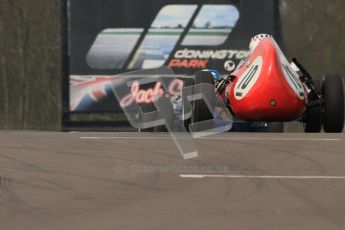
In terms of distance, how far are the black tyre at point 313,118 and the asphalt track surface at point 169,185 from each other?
2.67 meters

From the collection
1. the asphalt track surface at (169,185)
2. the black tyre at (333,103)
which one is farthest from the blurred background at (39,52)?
the asphalt track surface at (169,185)

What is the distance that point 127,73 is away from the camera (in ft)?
61.9

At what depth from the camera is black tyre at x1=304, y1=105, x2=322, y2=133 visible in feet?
36.0

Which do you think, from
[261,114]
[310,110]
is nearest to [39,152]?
[261,114]

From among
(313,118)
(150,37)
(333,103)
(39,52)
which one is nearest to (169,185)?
(333,103)

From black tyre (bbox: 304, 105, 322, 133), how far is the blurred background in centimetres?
1100

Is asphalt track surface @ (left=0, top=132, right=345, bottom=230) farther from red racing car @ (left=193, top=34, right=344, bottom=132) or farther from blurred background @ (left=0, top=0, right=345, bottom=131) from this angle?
blurred background @ (left=0, top=0, right=345, bottom=131)

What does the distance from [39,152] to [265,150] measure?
2.36 m

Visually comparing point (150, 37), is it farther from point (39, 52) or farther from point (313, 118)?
point (313, 118)

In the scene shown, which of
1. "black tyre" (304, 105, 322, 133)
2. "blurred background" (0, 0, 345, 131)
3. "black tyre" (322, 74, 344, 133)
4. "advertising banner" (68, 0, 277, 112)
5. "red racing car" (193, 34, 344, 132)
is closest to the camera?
"red racing car" (193, 34, 344, 132)

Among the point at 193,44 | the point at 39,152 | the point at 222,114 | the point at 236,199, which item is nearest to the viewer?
the point at 236,199

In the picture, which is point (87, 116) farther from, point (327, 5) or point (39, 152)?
point (39, 152)

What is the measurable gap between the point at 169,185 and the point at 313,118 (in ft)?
19.2

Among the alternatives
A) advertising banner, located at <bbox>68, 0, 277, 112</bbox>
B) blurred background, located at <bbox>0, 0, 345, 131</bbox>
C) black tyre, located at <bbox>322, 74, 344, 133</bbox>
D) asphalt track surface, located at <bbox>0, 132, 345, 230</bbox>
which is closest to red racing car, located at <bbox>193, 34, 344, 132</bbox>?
black tyre, located at <bbox>322, 74, 344, 133</bbox>
